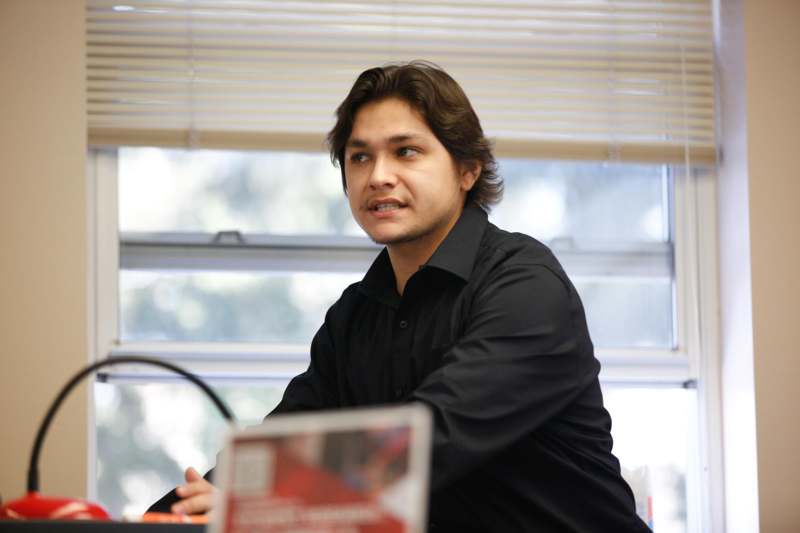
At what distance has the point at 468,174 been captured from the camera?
2074 millimetres

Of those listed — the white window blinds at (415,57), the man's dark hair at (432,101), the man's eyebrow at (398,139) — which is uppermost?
the white window blinds at (415,57)

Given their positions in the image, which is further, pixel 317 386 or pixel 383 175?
pixel 317 386

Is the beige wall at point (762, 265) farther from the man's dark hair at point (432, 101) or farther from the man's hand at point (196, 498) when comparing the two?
the man's hand at point (196, 498)

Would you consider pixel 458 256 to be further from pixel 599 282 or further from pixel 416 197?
pixel 599 282

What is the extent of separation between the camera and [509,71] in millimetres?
2723

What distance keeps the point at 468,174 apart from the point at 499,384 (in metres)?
0.65

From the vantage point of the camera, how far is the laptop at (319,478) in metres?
0.76

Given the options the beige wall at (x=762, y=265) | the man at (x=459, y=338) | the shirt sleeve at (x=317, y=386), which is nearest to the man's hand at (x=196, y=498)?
the man at (x=459, y=338)

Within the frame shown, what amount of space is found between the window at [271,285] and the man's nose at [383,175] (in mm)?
882

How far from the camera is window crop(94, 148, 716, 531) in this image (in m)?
2.73

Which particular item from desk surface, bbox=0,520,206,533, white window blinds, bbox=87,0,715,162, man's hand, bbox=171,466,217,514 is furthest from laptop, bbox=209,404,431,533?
white window blinds, bbox=87,0,715,162

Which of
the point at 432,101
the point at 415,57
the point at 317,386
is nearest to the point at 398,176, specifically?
the point at 432,101

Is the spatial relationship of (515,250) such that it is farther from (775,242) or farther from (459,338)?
(775,242)

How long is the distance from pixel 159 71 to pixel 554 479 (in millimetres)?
1588
